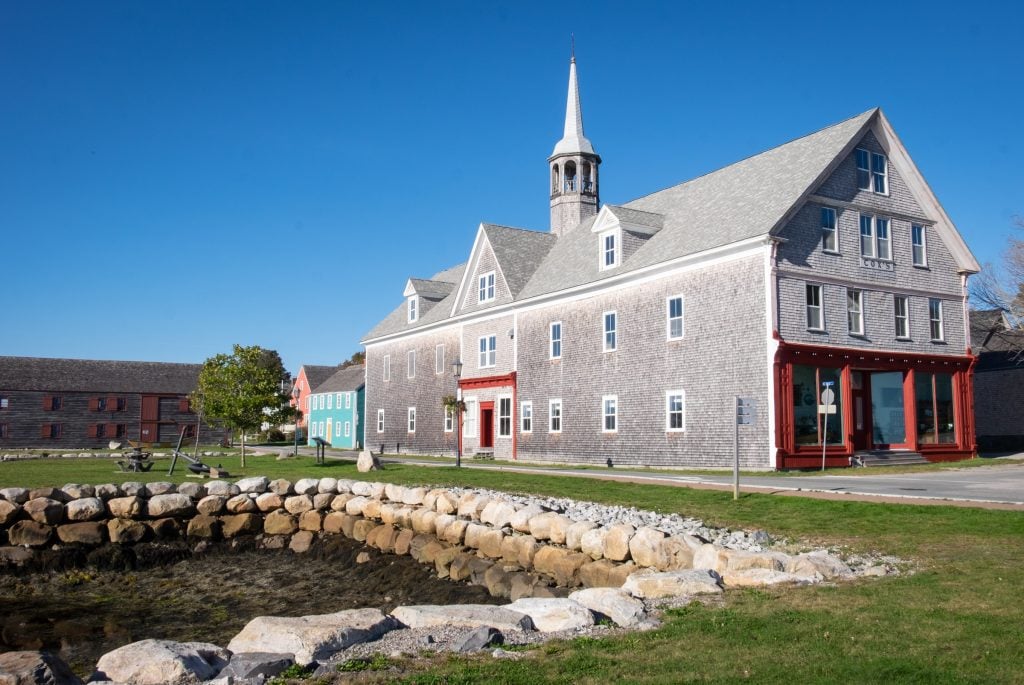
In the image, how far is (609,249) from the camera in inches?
1188

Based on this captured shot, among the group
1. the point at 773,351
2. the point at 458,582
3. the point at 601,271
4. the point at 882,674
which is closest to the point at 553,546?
the point at 458,582

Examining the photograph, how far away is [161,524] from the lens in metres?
18.0

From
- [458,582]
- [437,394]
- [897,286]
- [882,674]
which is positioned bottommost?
[458,582]

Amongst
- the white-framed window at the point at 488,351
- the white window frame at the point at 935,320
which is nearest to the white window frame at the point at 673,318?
the white window frame at the point at 935,320

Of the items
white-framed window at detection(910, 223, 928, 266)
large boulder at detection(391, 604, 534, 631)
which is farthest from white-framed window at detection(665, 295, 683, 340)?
large boulder at detection(391, 604, 534, 631)

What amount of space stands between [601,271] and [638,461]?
7.15m

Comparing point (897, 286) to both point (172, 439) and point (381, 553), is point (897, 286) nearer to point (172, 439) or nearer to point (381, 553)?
point (381, 553)

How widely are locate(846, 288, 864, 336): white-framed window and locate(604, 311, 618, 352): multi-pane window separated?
772cm

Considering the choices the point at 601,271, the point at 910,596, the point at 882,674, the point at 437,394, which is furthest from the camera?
the point at 437,394

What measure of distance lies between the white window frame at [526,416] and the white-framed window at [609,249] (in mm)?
7016

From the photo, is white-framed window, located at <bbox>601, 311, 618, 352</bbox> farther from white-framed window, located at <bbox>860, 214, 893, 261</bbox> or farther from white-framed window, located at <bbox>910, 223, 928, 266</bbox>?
white-framed window, located at <bbox>910, 223, 928, 266</bbox>

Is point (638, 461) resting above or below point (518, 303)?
below

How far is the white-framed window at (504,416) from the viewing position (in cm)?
3541

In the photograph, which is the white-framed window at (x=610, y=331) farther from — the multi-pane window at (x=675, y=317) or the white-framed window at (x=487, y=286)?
the white-framed window at (x=487, y=286)
